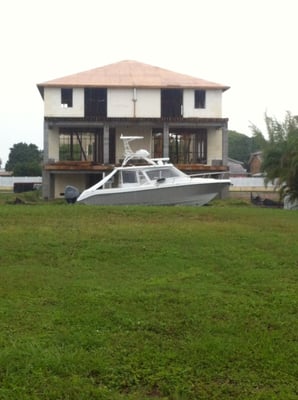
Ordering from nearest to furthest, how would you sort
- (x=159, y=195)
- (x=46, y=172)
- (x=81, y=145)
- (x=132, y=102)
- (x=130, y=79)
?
(x=159, y=195) < (x=46, y=172) < (x=132, y=102) < (x=130, y=79) < (x=81, y=145)

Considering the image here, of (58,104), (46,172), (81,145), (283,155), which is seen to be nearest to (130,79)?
(58,104)

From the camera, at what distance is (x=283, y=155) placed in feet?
66.8

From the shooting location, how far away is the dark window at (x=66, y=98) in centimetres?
3484

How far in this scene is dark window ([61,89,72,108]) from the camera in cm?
3484

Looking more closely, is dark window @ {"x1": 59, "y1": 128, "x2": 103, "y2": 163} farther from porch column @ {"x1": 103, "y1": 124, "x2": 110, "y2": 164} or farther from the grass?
the grass

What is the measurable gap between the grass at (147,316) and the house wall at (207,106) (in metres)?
26.2

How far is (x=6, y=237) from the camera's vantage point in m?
8.97

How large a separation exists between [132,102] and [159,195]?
48.9ft

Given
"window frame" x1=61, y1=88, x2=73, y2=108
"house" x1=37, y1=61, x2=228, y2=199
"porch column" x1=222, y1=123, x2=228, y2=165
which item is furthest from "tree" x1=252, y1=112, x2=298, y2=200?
"window frame" x1=61, y1=88, x2=73, y2=108

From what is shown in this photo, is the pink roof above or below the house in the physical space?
above

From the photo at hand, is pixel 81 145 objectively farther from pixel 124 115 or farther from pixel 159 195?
pixel 159 195

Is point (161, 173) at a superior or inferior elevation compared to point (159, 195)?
superior

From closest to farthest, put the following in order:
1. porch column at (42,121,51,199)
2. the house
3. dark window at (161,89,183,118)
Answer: porch column at (42,121,51,199), the house, dark window at (161,89,183,118)

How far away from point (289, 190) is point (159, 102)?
1616cm
